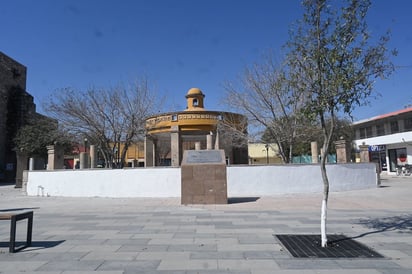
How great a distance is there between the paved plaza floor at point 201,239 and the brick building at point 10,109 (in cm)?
3539

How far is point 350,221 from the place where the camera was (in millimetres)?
8227

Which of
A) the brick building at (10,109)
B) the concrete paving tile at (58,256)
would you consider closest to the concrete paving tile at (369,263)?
the concrete paving tile at (58,256)

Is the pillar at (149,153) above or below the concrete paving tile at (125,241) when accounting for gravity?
above

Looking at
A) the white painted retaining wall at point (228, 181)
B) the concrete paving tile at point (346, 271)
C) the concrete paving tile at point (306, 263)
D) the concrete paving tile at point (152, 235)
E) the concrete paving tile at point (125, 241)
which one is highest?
the white painted retaining wall at point (228, 181)

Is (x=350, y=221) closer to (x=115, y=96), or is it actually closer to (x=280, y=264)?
(x=280, y=264)

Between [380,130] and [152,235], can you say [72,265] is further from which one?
[380,130]

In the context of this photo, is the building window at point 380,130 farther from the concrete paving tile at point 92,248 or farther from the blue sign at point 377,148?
the concrete paving tile at point 92,248

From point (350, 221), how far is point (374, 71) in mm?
4137

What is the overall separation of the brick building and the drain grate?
139 ft

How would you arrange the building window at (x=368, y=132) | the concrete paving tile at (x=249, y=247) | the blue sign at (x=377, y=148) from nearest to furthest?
the concrete paving tile at (x=249, y=247) → the blue sign at (x=377, y=148) → the building window at (x=368, y=132)

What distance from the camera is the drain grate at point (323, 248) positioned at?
203 inches

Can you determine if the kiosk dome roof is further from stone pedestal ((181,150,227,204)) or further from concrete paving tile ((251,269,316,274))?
concrete paving tile ((251,269,316,274))

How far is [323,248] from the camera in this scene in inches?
218

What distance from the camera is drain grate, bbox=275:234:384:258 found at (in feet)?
16.9
